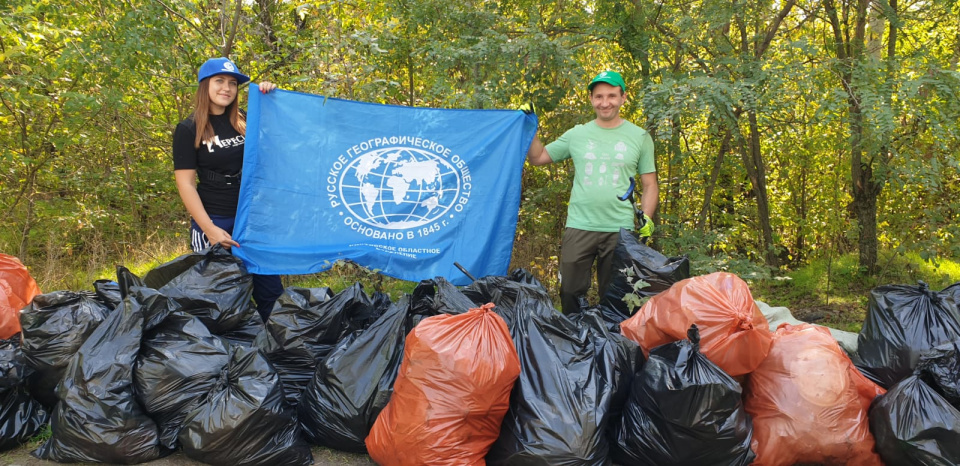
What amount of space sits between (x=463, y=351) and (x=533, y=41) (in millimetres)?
2598

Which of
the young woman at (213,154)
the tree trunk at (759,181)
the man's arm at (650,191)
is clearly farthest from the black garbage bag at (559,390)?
the tree trunk at (759,181)

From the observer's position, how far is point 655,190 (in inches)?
158

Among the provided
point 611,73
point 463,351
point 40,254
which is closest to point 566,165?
point 611,73

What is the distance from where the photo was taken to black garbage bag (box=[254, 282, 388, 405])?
3381 mm

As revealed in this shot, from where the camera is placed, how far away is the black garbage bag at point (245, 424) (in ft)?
9.36

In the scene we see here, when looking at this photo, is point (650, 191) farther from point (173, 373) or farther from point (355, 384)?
point (173, 373)

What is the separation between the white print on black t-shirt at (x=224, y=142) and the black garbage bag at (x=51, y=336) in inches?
42.8

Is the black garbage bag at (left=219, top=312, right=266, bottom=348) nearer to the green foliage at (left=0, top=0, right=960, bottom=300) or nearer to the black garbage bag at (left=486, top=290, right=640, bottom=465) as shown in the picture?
the green foliage at (left=0, top=0, right=960, bottom=300)

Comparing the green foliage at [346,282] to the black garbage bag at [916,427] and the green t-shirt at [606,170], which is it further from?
the black garbage bag at [916,427]

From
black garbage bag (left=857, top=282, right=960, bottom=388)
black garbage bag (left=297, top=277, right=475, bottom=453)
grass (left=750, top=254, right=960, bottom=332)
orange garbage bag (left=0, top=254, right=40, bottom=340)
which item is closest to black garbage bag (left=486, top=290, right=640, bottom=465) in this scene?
black garbage bag (left=297, top=277, right=475, bottom=453)

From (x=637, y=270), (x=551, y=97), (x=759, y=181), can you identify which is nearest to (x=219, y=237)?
(x=637, y=270)

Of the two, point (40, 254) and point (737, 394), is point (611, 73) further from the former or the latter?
point (40, 254)

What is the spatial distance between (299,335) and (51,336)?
47.2 inches

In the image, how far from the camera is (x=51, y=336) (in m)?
3.25
